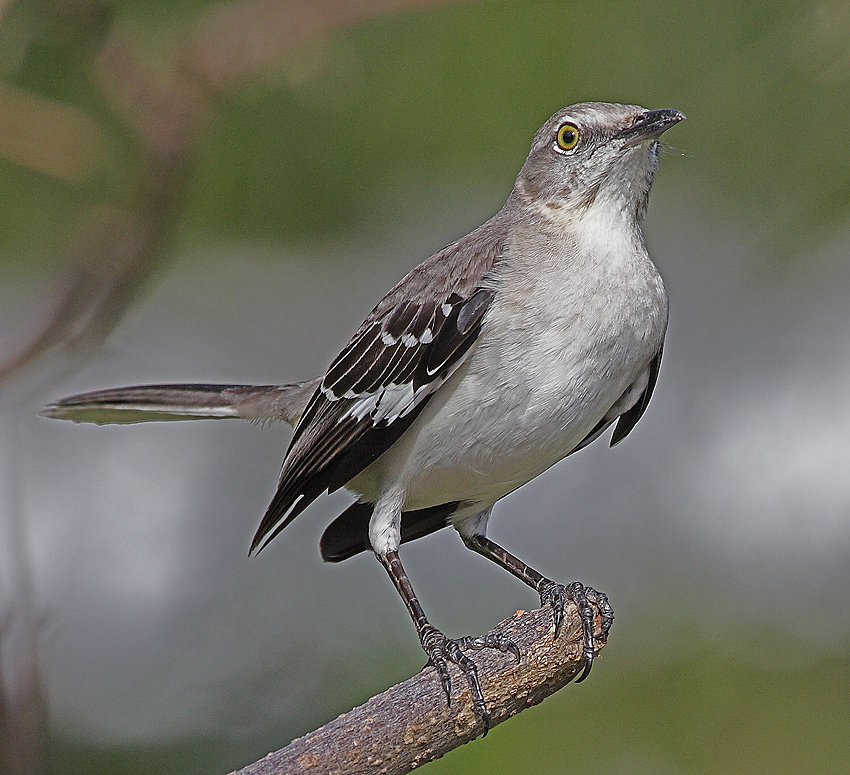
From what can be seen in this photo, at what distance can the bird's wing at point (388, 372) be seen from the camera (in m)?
0.74

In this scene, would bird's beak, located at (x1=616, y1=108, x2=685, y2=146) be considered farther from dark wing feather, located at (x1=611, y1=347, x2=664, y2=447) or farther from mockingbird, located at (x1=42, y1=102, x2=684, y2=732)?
dark wing feather, located at (x1=611, y1=347, x2=664, y2=447)

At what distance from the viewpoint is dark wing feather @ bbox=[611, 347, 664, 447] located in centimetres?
81

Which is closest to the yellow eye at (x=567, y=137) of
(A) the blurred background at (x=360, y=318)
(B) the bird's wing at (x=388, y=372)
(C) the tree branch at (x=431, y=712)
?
(B) the bird's wing at (x=388, y=372)

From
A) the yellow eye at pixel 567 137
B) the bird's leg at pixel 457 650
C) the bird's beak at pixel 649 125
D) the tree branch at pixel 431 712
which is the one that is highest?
the yellow eye at pixel 567 137

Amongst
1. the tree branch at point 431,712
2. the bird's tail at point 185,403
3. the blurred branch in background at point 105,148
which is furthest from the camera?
the bird's tail at point 185,403

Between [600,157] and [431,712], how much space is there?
467 millimetres

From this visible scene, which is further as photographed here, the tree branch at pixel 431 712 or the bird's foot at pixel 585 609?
the bird's foot at pixel 585 609

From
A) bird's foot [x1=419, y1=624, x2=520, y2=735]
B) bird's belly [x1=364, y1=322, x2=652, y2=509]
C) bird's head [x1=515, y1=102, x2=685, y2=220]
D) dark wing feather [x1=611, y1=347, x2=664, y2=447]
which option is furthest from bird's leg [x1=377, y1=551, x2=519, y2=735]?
bird's head [x1=515, y1=102, x2=685, y2=220]

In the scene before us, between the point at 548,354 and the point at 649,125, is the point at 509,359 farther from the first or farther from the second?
the point at 649,125

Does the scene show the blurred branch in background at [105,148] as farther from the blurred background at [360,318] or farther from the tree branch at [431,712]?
the tree branch at [431,712]

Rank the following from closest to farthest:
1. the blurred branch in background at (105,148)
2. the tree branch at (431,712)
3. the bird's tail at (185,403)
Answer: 1. the tree branch at (431,712)
2. the blurred branch in background at (105,148)
3. the bird's tail at (185,403)

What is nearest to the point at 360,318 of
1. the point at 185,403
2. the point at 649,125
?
the point at 185,403

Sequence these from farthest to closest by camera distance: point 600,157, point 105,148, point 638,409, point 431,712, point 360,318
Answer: point 360,318, point 105,148, point 638,409, point 600,157, point 431,712

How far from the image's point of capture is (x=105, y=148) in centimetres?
100
